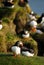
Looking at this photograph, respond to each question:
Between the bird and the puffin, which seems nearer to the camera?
the bird

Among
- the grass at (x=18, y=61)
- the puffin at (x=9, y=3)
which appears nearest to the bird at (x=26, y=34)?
the puffin at (x=9, y=3)

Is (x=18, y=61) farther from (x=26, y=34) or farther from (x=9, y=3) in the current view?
(x=9, y=3)

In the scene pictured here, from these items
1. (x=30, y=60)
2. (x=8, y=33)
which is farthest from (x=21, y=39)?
(x=30, y=60)

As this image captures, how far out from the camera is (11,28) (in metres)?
25.1

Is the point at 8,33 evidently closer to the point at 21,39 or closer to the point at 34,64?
the point at 21,39

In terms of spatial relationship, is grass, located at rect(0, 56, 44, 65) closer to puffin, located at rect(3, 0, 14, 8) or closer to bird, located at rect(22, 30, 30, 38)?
bird, located at rect(22, 30, 30, 38)

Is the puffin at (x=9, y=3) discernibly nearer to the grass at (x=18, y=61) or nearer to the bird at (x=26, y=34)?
the bird at (x=26, y=34)

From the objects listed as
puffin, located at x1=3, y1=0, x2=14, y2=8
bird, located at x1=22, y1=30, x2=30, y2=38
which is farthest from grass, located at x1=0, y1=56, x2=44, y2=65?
puffin, located at x1=3, y1=0, x2=14, y2=8

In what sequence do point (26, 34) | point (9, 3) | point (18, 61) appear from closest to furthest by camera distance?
1. point (18, 61)
2. point (26, 34)
3. point (9, 3)

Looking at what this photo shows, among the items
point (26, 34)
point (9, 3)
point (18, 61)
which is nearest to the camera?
point (18, 61)

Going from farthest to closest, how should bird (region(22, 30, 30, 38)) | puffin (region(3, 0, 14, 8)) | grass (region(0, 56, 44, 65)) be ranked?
puffin (region(3, 0, 14, 8))
bird (region(22, 30, 30, 38))
grass (region(0, 56, 44, 65))

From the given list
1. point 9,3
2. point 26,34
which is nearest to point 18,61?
point 26,34

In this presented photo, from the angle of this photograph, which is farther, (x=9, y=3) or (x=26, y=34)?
(x=9, y=3)

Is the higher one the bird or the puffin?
the puffin
